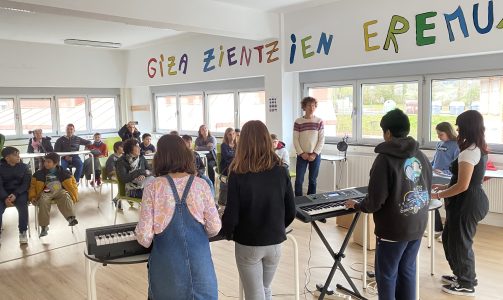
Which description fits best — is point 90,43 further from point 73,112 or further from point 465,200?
point 465,200

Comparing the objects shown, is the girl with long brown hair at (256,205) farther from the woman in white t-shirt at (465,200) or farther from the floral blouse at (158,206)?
the woman in white t-shirt at (465,200)

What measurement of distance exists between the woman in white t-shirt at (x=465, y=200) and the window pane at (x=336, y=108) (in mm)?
3432

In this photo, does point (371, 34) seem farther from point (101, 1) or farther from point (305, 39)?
point (101, 1)

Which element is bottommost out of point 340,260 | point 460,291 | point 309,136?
point 460,291

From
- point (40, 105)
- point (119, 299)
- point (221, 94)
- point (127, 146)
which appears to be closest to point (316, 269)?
point (119, 299)

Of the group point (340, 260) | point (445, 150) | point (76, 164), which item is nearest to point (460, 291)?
point (340, 260)

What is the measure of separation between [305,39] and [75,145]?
16.2 ft

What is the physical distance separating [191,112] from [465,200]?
7.39m

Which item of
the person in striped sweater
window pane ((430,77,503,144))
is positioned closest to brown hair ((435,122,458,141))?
window pane ((430,77,503,144))

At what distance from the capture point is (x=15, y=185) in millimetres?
Answer: 4848

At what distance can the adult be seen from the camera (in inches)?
76.7

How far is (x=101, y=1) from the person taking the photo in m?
4.76

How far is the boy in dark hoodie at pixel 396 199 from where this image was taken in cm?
233

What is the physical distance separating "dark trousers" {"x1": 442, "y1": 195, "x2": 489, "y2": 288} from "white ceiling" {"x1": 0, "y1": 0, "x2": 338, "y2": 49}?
388 centimetres
